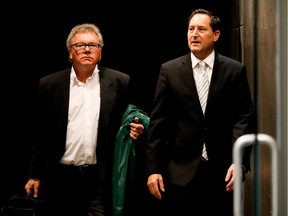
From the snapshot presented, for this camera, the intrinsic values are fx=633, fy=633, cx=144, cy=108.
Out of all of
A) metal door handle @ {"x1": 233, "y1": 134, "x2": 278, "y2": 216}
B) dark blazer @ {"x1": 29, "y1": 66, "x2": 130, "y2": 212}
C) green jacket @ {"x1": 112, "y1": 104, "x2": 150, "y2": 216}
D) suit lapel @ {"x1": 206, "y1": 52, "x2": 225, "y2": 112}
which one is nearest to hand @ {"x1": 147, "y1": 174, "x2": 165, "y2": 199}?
green jacket @ {"x1": 112, "y1": 104, "x2": 150, "y2": 216}

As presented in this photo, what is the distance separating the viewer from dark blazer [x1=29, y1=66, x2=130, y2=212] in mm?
4410

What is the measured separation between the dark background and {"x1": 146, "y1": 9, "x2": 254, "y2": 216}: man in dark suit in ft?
5.20

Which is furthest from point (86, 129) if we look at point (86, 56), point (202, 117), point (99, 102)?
point (202, 117)

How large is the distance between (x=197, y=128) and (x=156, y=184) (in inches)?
18.0

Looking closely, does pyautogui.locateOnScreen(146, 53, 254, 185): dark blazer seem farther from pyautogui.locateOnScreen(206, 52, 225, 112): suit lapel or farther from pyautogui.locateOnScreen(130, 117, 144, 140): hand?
pyautogui.locateOnScreen(130, 117, 144, 140): hand

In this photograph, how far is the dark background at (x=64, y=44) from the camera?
5.79m

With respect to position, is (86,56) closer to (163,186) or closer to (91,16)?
(163,186)

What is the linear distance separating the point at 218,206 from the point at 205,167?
283 millimetres

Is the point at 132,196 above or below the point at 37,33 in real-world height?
below

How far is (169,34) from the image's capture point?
581cm

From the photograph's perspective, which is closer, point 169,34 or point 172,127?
point 172,127

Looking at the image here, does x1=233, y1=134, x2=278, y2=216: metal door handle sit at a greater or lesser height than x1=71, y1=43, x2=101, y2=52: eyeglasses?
lesser

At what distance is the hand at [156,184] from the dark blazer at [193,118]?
4cm

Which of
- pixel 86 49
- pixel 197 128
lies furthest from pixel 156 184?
pixel 86 49
